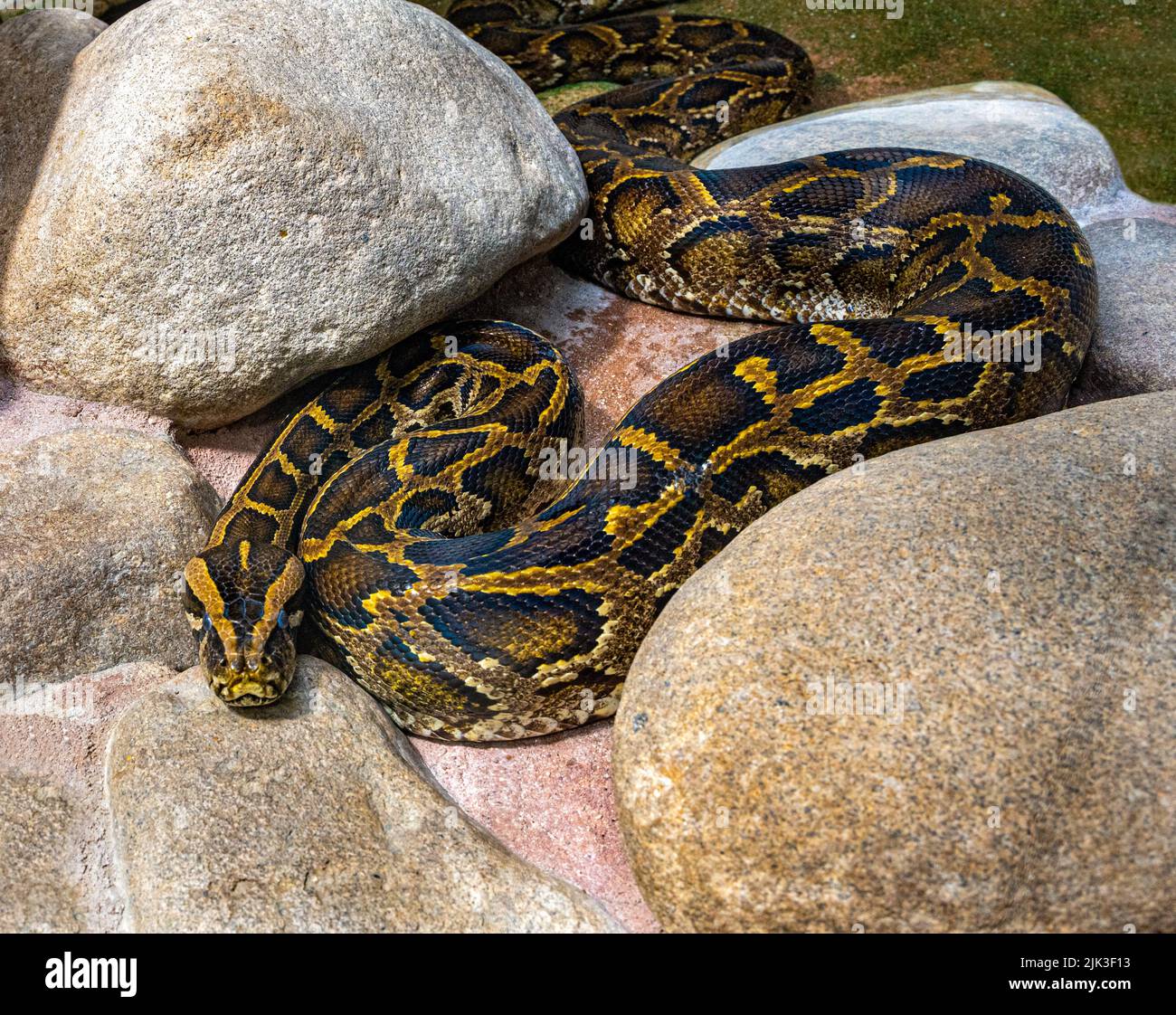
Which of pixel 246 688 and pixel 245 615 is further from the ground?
pixel 245 615

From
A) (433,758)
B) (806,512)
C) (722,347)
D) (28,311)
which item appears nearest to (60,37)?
(28,311)

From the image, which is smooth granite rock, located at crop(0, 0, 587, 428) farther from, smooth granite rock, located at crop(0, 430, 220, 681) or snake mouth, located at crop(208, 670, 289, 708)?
snake mouth, located at crop(208, 670, 289, 708)

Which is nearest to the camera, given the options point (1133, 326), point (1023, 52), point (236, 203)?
point (236, 203)

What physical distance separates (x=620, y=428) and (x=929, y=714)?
264cm

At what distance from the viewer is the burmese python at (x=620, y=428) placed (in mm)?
5492

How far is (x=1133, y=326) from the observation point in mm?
7184

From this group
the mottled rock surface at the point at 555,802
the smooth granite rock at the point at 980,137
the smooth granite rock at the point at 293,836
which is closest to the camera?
the smooth granite rock at the point at 293,836

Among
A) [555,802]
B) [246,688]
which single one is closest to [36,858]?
[246,688]

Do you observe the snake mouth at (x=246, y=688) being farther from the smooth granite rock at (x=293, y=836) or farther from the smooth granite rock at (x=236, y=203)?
the smooth granite rock at (x=236, y=203)

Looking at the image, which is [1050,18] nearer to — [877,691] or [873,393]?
[873,393]

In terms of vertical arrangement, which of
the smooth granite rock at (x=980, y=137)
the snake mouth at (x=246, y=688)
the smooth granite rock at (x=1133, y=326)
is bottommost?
the snake mouth at (x=246, y=688)

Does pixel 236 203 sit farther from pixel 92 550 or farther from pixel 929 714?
pixel 929 714

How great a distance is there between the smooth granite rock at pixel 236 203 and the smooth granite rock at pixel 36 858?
2.58 meters

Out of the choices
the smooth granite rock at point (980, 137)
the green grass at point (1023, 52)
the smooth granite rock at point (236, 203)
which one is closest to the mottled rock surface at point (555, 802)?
the smooth granite rock at point (236, 203)
